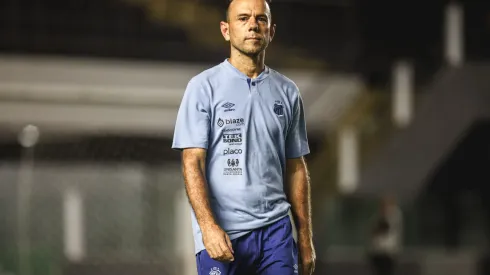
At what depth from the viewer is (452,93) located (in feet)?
47.5

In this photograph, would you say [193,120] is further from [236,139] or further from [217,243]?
[217,243]

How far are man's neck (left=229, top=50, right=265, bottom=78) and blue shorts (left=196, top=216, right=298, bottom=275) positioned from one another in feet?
1.46

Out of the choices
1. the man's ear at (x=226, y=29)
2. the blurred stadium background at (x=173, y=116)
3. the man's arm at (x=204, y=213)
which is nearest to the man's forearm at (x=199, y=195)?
the man's arm at (x=204, y=213)

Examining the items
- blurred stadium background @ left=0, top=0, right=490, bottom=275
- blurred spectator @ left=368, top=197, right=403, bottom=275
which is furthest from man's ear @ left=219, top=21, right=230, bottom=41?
blurred spectator @ left=368, top=197, right=403, bottom=275

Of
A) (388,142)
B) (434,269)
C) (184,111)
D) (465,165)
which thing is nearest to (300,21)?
(388,142)

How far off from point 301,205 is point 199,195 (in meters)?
0.36

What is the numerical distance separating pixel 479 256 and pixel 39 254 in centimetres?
657

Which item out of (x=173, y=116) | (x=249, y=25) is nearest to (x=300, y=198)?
(x=249, y=25)

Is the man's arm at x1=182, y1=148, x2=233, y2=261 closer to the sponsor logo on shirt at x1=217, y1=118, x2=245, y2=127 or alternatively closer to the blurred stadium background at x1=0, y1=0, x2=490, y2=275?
the sponsor logo on shirt at x1=217, y1=118, x2=245, y2=127

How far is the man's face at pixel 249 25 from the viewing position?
2807mm

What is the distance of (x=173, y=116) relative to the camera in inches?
688

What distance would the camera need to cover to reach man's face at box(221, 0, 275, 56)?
2.81 metres

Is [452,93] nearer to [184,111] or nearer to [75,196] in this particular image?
[75,196]

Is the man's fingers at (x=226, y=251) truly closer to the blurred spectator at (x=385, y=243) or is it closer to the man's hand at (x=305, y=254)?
the man's hand at (x=305, y=254)
